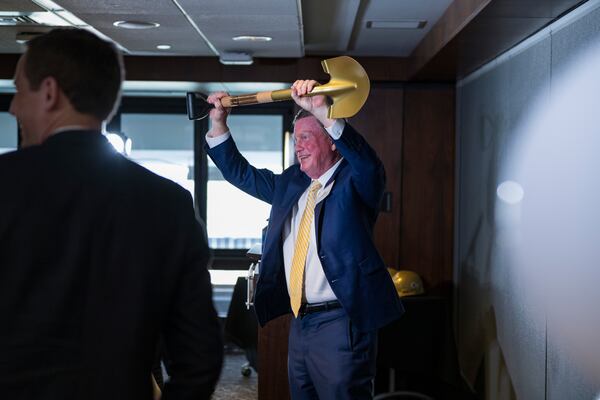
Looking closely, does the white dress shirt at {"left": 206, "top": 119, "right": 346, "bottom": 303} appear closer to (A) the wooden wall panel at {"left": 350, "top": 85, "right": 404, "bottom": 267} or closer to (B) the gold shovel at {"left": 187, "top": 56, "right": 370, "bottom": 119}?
(B) the gold shovel at {"left": 187, "top": 56, "right": 370, "bottom": 119}

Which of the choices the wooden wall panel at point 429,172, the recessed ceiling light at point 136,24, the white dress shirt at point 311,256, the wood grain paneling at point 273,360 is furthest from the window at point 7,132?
the white dress shirt at point 311,256

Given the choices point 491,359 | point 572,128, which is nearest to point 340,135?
point 572,128

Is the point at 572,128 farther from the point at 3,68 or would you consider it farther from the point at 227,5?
the point at 3,68

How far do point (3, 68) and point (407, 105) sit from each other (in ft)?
9.11

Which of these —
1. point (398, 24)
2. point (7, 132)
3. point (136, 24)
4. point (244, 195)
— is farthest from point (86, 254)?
point (7, 132)

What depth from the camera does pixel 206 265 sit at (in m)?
1.23

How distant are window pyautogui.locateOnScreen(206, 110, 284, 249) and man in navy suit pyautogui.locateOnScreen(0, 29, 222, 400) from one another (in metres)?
4.90

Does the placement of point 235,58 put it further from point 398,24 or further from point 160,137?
point 160,137

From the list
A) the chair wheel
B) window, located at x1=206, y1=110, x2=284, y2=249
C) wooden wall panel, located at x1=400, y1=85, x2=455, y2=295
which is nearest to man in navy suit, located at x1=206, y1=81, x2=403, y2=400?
the chair wheel

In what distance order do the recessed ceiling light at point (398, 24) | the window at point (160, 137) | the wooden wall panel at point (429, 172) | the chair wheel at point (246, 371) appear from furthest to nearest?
the window at point (160, 137)
the wooden wall panel at point (429, 172)
the chair wheel at point (246, 371)
the recessed ceiling light at point (398, 24)

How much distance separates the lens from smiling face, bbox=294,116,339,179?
8.29 feet

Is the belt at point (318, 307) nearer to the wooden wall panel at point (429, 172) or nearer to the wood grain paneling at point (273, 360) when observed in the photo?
the wood grain paneling at point (273, 360)

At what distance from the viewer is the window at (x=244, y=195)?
20.2 feet

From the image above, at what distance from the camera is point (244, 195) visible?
616 centimetres
